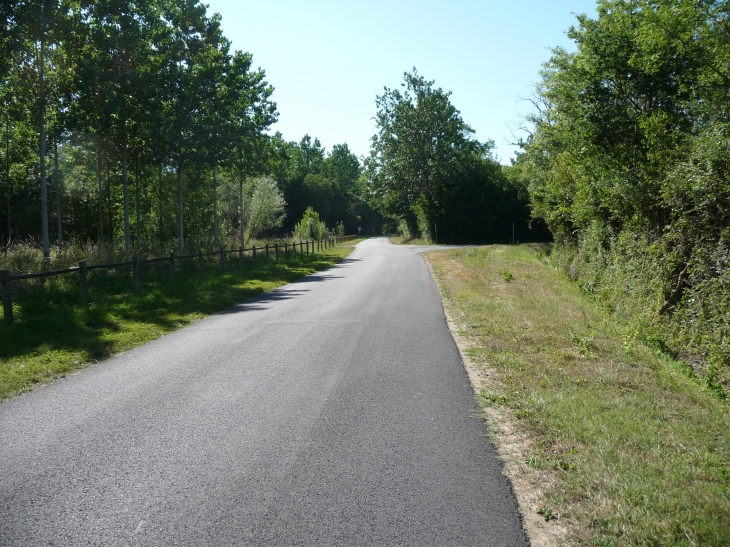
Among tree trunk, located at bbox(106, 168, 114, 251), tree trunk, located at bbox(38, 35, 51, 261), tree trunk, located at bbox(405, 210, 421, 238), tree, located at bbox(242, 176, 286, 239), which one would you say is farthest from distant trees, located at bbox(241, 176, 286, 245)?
tree trunk, located at bbox(38, 35, 51, 261)

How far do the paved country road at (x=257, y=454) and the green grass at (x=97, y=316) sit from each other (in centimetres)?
76

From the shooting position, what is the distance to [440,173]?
2589 inches

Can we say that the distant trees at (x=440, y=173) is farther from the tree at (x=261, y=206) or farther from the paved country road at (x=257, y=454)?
the paved country road at (x=257, y=454)

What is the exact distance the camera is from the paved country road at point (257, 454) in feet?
11.7

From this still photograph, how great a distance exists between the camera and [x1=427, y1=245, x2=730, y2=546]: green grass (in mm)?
3535

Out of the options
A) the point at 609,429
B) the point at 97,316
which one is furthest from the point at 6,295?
the point at 609,429

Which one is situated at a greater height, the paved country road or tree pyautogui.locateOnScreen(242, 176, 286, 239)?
tree pyautogui.locateOnScreen(242, 176, 286, 239)

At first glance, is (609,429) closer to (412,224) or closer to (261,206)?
(261,206)

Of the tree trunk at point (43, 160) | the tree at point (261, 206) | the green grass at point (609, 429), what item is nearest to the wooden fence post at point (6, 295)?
the green grass at point (609, 429)

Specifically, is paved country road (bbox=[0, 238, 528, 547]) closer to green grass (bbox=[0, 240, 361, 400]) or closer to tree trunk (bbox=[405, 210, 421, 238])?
green grass (bbox=[0, 240, 361, 400])

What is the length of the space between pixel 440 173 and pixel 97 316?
185 ft

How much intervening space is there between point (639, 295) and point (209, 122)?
78.7ft

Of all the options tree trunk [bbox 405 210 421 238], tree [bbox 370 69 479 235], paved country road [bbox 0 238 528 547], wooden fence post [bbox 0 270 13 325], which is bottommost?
paved country road [bbox 0 238 528 547]

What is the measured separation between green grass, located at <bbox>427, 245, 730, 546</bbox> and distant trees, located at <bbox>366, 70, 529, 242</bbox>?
175 feet
